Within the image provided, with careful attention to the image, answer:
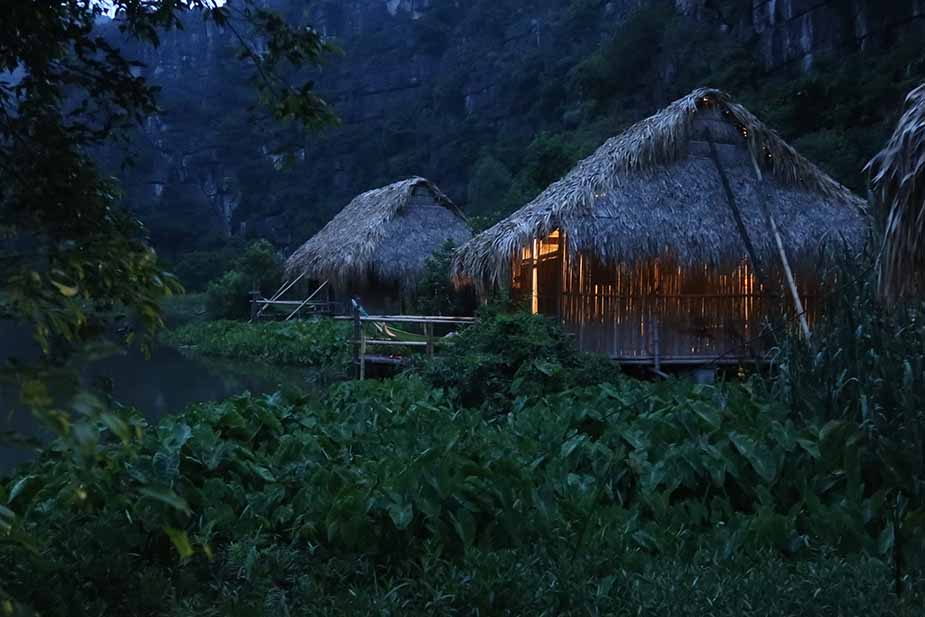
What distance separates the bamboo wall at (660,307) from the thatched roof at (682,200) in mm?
455

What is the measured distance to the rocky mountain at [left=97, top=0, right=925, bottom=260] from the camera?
22.0 m

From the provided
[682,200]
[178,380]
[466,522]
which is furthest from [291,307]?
[466,522]

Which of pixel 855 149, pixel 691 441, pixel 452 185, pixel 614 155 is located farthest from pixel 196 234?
pixel 691 441

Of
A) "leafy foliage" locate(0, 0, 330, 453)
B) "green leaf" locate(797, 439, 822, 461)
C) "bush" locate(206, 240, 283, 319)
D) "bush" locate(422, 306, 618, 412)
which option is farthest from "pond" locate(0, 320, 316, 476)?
"green leaf" locate(797, 439, 822, 461)

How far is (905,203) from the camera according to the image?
11.3ft

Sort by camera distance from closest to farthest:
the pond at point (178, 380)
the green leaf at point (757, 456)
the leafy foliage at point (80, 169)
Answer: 1. the leafy foliage at point (80, 169)
2. the green leaf at point (757, 456)
3. the pond at point (178, 380)

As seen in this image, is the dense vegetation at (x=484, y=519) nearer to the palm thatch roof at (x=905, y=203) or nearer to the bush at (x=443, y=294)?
the palm thatch roof at (x=905, y=203)

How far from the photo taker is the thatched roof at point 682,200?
972cm

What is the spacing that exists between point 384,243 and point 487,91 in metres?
27.5

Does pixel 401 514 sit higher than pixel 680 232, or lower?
lower

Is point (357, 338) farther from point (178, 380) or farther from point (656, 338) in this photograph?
point (656, 338)

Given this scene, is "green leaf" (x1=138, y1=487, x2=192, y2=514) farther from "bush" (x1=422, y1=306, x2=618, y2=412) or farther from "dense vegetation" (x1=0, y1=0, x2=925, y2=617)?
"bush" (x1=422, y1=306, x2=618, y2=412)

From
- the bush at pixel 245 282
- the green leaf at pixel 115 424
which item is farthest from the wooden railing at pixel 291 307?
the green leaf at pixel 115 424

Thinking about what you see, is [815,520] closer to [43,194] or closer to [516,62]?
[43,194]
